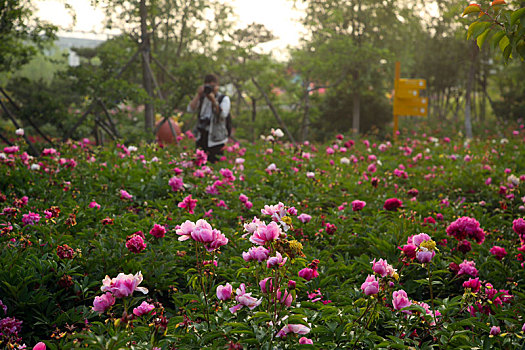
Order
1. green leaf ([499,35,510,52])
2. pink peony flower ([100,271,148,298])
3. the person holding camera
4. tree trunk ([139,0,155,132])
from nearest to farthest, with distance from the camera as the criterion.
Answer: pink peony flower ([100,271,148,298]) → green leaf ([499,35,510,52]) → the person holding camera → tree trunk ([139,0,155,132])

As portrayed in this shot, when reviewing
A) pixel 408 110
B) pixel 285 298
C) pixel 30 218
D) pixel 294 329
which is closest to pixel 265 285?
pixel 285 298

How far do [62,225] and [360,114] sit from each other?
12.3 metres

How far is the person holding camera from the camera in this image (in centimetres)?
698

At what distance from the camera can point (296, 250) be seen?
1732mm

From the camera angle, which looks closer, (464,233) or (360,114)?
(464,233)

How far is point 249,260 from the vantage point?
1.90m

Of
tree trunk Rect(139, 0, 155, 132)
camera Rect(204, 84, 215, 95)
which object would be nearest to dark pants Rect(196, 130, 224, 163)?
camera Rect(204, 84, 215, 95)

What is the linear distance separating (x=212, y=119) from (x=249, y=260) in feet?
17.4

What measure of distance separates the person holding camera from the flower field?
1082 mm

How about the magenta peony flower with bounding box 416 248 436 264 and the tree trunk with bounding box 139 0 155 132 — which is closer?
the magenta peony flower with bounding box 416 248 436 264

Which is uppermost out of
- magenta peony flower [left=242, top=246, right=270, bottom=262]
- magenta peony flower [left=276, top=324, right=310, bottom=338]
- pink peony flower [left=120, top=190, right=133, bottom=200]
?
magenta peony flower [left=242, top=246, right=270, bottom=262]

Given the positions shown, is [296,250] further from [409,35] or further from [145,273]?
[409,35]

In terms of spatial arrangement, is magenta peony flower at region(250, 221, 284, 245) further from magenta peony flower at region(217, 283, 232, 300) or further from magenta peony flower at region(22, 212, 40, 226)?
magenta peony flower at region(22, 212, 40, 226)

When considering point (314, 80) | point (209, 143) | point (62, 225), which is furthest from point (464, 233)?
point (314, 80)
